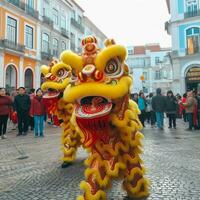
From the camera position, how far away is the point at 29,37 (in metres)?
28.3

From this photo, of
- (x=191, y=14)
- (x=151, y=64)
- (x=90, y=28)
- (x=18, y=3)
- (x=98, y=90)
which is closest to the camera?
(x=98, y=90)

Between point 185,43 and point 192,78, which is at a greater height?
point 185,43

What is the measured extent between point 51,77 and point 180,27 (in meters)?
25.6

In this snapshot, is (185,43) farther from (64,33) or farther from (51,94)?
(51,94)

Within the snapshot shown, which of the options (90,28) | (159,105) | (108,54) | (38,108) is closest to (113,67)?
(108,54)

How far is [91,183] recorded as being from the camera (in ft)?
12.0

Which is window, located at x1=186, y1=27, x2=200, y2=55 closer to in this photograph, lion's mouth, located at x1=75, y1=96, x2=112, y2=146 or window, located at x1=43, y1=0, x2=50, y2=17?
window, located at x1=43, y1=0, x2=50, y2=17

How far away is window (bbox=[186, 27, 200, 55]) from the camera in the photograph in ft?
95.8

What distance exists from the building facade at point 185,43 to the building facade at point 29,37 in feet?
39.1

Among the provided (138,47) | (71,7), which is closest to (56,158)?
(71,7)

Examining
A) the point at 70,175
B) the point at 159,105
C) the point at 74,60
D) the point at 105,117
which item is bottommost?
the point at 70,175

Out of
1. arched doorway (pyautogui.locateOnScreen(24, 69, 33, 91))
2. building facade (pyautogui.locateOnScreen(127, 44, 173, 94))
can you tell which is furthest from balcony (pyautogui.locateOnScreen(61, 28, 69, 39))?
building facade (pyautogui.locateOnScreen(127, 44, 173, 94))

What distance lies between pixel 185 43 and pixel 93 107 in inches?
1091

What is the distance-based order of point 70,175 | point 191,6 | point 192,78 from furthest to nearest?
point 191,6
point 192,78
point 70,175
